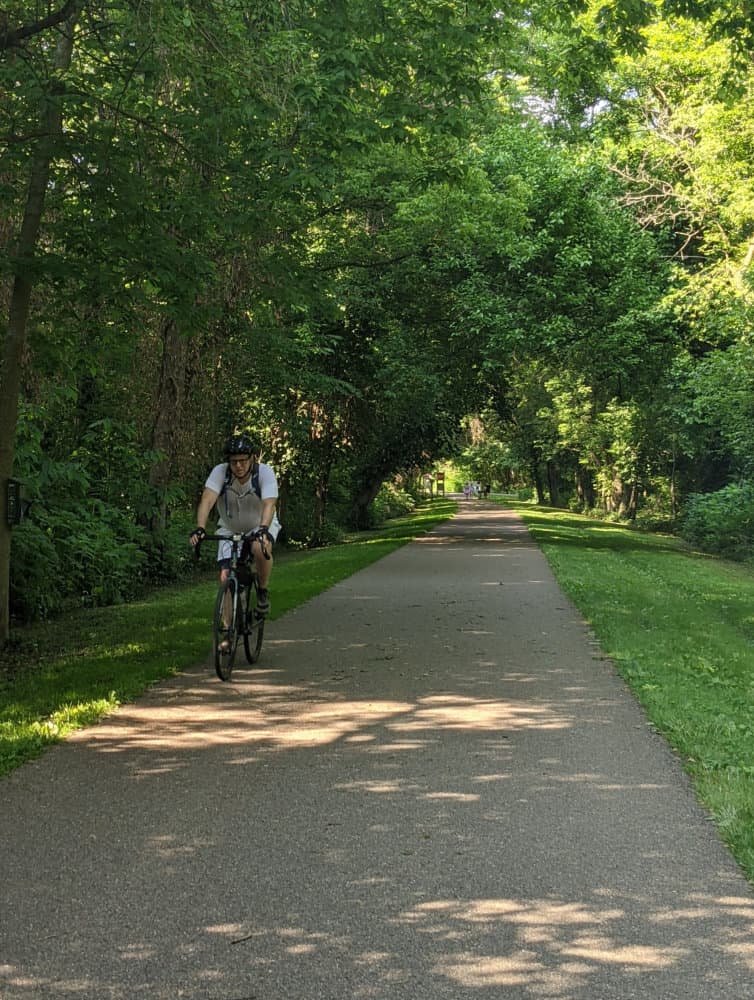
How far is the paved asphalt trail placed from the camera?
3363 mm

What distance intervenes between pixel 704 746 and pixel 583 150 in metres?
21.7

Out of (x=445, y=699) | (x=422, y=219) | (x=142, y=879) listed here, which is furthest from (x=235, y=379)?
(x=142, y=879)

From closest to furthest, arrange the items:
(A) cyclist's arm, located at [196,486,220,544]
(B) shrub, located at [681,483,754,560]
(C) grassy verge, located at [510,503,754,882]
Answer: (C) grassy verge, located at [510,503,754,882] < (A) cyclist's arm, located at [196,486,220,544] < (B) shrub, located at [681,483,754,560]

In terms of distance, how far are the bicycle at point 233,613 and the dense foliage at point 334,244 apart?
8.09 feet

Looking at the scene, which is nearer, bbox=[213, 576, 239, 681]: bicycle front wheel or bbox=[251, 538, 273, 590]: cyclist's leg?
bbox=[213, 576, 239, 681]: bicycle front wheel

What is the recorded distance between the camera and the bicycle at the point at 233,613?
26.6ft

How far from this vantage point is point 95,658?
374 inches

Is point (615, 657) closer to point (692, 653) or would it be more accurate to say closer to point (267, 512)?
point (692, 653)

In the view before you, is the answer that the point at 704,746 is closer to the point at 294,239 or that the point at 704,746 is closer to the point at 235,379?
the point at 294,239

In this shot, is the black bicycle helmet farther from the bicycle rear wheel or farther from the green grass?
the green grass

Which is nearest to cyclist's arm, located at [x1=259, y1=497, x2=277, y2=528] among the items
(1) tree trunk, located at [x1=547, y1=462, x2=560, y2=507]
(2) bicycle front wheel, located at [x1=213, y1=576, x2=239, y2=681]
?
(2) bicycle front wheel, located at [x1=213, y1=576, x2=239, y2=681]

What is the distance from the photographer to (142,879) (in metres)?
4.14

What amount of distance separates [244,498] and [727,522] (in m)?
22.1

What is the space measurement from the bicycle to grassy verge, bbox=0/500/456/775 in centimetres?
61
